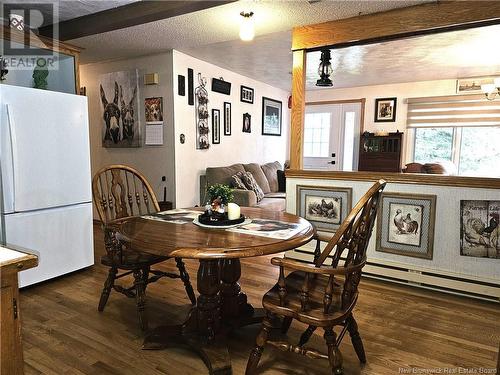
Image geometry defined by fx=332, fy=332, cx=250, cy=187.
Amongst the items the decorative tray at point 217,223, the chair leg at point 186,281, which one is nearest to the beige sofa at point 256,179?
the chair leg at point 186,281

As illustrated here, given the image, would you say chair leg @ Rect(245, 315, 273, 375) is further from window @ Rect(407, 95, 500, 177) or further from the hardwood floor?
window @ Rect(407, 95, 500, 177)

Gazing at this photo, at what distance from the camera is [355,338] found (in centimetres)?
170

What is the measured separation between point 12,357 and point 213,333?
3.31 ft

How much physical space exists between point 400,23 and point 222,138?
2.88 metres

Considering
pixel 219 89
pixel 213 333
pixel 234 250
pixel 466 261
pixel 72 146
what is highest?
pixel 219 89

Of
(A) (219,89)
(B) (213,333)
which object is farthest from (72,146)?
(A) (219,89)

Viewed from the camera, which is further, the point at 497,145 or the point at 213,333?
the point at 497,145

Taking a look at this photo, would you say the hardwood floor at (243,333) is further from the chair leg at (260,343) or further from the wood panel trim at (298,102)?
the wood panel trim at (298,102)

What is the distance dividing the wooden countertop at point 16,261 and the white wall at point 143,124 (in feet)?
10.1

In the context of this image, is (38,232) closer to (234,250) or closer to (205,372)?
(205,372)

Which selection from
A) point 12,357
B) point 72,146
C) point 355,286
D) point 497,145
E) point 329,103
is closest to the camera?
point 12,357

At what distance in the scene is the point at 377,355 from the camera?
5.99ft

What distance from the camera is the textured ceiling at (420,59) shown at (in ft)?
11.7

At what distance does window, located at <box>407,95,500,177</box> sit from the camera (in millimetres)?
5379
